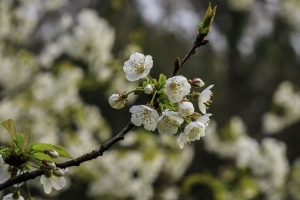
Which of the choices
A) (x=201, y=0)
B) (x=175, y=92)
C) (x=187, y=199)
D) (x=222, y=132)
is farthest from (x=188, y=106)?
(x=201, y=0)

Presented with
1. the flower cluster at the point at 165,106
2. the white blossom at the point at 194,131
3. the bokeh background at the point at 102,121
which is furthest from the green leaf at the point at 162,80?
the bokeh background at the point at 102,121

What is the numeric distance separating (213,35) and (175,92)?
13.6 metres


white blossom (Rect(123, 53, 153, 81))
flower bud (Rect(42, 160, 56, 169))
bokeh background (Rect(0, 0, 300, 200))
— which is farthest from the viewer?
bokeh background (Rect(0, 0, 300, 200))

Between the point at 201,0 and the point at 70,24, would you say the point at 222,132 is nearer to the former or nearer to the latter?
the point at 70,24

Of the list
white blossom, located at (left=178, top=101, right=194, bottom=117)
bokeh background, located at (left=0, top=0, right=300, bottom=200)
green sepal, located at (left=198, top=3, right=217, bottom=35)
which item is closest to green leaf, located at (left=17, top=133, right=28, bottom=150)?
white blossom, located at (left=178, top=101, right=194, bottom=117)

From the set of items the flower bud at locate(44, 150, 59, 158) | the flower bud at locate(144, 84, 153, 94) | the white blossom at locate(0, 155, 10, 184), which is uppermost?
the flower bud at locate(144, 84, 153, 94)

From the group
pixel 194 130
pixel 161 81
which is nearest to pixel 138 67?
pixel 161 81

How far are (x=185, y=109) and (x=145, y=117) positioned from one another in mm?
91

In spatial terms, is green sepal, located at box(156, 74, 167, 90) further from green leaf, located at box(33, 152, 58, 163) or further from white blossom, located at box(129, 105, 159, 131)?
green leaf, located at box(33, 152, 58, 163)

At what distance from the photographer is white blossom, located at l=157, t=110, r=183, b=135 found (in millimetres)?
979

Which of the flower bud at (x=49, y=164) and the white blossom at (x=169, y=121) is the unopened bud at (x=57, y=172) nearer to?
the flower bud at (x=49, y=164)

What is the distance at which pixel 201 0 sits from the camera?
14.1 m

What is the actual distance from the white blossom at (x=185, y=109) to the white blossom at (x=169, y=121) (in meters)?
0.01

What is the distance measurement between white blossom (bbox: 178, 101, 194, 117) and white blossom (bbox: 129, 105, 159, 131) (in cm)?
5
